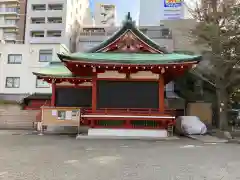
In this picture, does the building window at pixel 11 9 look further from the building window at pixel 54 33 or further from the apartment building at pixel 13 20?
the building window at pixel 54 33

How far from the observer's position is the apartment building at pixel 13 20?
192ft

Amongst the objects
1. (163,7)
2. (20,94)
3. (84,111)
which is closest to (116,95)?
(84,111)

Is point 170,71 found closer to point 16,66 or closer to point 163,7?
point 16,66

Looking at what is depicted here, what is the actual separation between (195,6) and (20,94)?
79.9 feet

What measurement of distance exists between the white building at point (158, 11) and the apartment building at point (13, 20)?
2674 cm

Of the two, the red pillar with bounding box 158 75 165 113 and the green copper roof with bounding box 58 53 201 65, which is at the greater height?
the green copper roof with bounding box 58 53 201 65

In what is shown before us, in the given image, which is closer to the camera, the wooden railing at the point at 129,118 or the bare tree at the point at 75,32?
the wooden railing at the point at 129,118

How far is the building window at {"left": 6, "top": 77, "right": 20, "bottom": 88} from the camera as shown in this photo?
35719mm

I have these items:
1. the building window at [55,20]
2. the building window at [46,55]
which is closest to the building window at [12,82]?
the building window at [46,55]

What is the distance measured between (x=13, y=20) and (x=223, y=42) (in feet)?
173

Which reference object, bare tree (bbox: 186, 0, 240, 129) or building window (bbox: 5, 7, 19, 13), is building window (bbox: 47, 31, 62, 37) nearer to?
building window (bbox: 5, 7, 19, 13)

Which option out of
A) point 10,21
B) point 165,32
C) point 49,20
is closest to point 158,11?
point 165,32

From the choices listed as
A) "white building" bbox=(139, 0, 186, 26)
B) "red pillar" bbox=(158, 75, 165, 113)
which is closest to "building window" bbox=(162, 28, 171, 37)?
"white building" bbox=(139, 0, 186, 26)

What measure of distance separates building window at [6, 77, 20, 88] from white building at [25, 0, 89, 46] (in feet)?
59.2
